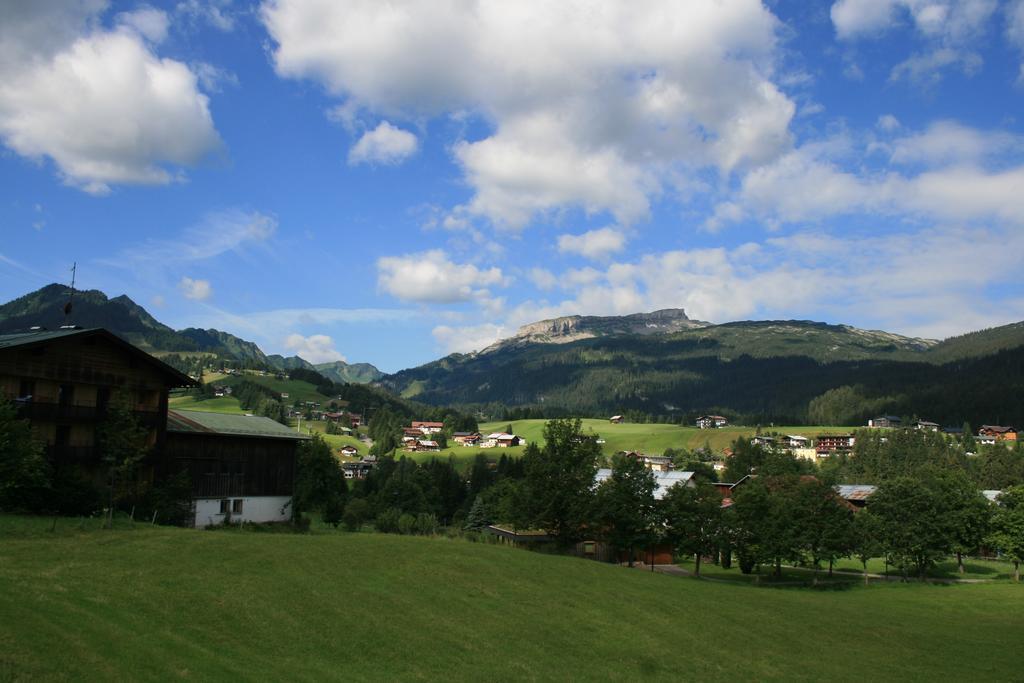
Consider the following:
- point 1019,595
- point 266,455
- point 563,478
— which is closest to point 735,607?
point 563,478

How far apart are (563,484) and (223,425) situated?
Answer: 1106 inches

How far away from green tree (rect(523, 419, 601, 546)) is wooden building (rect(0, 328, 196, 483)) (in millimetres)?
29565

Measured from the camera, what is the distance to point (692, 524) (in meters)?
61.1

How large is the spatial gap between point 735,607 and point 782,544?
71.3 feet

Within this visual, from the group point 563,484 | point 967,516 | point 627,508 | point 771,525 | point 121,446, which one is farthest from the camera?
point 967,516

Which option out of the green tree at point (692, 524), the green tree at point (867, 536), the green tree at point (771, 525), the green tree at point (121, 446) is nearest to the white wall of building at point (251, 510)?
the green tree at point (121, 446)

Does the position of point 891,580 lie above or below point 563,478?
below

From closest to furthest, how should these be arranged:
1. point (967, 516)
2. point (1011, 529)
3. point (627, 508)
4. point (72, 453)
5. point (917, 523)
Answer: point (72, 453) → point (627, 508) → point (917, 523) → point (1011, 529) → point (967, 516)

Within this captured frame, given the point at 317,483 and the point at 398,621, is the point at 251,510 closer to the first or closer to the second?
the point at 317,483

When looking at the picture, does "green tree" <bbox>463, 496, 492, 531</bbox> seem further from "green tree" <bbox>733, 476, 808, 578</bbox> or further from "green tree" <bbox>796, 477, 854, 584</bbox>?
"green tree" <bbox>796, 477, 854, 584</bbox>

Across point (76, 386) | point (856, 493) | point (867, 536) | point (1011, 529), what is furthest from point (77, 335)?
point (856, 493)

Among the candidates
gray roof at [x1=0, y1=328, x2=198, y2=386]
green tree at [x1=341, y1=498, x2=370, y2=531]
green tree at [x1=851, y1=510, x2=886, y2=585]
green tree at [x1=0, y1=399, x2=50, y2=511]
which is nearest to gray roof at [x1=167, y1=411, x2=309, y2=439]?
gray roof at [x1=0, y1=328, x2=198, y2=386]

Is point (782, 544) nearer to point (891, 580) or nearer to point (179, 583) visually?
point (891, 580)

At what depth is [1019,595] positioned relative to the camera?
58844 millimetres
